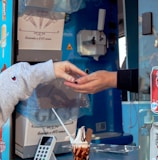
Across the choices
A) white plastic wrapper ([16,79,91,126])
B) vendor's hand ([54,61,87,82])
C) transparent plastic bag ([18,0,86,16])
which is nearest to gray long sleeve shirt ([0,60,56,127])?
vendor's hand ([54,61,87,82])

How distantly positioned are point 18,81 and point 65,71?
0.19 metres

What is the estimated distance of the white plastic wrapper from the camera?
1.32 meters

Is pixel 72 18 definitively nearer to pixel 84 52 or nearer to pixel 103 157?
pixel 84 52

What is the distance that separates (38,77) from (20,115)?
0.29 meters

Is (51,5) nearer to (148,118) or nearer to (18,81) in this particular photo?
(18,81)

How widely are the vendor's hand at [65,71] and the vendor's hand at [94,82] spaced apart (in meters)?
0.03

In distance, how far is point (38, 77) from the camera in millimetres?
1136

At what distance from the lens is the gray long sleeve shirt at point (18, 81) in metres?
1.10

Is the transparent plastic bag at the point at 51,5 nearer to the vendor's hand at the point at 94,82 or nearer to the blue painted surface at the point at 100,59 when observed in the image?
the blue painted surface at the point at 100,59

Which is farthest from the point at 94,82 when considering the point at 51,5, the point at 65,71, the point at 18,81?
the point at 51,5

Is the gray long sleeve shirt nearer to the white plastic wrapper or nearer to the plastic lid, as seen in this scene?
the white plastic wrapper

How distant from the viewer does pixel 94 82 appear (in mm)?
1263

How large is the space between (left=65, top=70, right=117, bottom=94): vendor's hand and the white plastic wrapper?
0.44 feet

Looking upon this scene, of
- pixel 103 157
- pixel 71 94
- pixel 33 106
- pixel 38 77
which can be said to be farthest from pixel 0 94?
pixel 103 157
